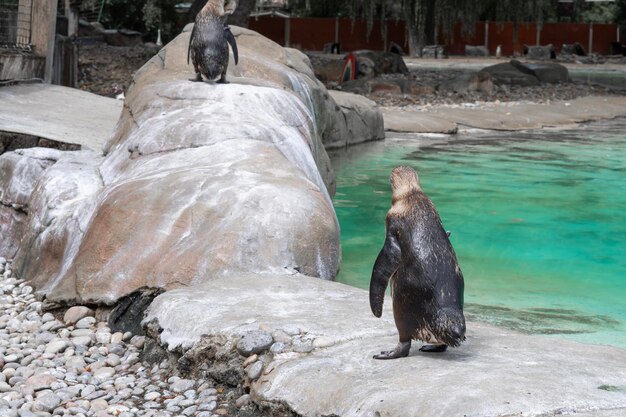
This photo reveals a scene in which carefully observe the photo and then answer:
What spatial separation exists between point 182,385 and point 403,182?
55.6 inches

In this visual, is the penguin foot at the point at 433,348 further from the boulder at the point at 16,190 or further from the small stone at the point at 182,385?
the boulder at the point at 16,190

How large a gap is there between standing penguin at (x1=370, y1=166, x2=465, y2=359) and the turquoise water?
232 centimetres

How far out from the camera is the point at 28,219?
21.1ft

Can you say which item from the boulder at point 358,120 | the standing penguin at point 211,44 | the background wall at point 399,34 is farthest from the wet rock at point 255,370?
the background wall at point 399,34

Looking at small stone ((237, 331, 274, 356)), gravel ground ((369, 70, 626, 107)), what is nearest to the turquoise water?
small stone ((237, 331, 274, 356))

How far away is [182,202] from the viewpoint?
552 centimetres

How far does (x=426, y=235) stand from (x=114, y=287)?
91.3 inches

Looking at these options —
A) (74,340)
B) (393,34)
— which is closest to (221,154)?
(74,340)

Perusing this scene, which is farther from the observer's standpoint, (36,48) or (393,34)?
(393,34)

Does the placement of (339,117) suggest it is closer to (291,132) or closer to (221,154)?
(291,132)

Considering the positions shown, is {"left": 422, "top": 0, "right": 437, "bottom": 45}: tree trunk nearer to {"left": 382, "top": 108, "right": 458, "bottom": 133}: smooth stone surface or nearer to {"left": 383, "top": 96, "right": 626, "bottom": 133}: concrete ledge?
{"left": 383, "top": 96, "right": 626, "bottom": 133}: concrete ledge

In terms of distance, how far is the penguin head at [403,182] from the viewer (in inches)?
146

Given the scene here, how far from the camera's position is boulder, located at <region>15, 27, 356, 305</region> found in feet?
17.2

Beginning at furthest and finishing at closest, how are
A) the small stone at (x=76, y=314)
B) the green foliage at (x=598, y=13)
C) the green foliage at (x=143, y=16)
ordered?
the green foliage at (x=598, y=13), the green foliage at (x=143, y=16), the small stone at (x=76, y=314)
